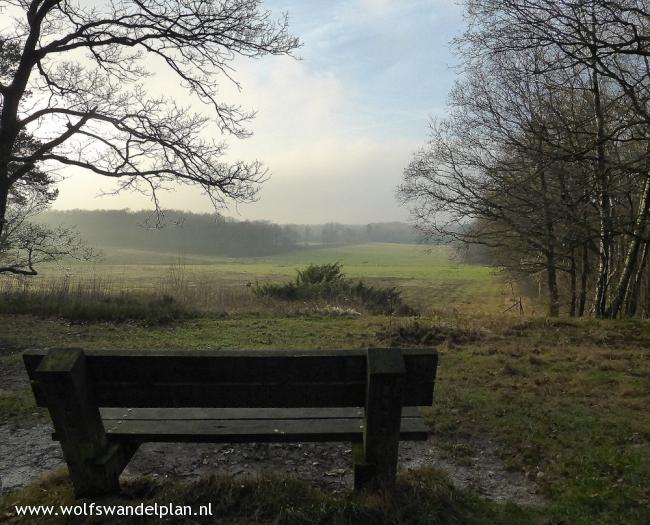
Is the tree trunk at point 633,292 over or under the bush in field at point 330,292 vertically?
over

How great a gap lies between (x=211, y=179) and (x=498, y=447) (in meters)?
8.50

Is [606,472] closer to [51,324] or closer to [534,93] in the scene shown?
[51,324]

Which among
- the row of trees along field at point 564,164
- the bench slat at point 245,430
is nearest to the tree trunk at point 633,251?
the row of trees along field at point 564,164

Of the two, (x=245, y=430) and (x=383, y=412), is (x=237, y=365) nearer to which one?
(x=245, y=430)

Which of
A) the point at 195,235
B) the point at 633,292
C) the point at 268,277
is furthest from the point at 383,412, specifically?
the point at 195,235

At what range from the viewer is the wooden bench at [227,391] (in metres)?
2.72

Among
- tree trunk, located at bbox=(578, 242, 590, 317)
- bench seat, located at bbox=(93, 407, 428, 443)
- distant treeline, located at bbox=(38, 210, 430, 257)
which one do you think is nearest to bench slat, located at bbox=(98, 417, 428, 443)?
bench seat, located at bbox=(93, 407, 428, 443)

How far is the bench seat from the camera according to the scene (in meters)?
3.03

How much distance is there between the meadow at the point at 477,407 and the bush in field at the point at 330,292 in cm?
547

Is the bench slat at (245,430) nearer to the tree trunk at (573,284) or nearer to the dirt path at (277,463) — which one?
the dirt path at (277,463)

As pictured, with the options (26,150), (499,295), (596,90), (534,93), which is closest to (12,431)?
(26,150)

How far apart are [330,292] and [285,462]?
17.1 m

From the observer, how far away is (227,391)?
2.79 metres

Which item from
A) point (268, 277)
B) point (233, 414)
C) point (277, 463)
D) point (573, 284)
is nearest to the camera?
point (233, 414)
